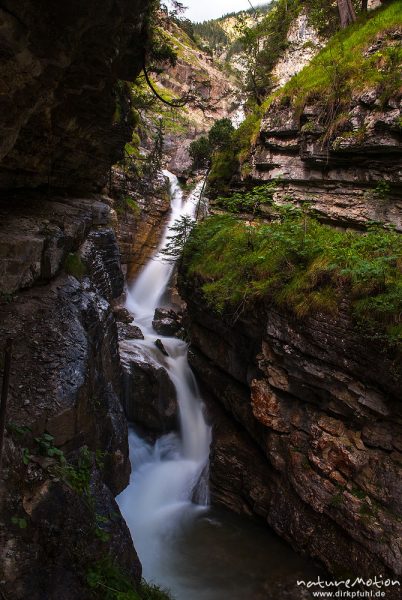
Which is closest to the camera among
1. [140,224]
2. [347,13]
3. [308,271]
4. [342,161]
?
[308,271]

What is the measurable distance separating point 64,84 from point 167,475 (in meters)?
8.18

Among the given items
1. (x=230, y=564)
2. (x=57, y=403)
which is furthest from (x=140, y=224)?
(x=230, y=564)

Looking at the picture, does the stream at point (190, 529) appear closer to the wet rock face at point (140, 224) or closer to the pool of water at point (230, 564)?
the pool of water at point (230, 564)

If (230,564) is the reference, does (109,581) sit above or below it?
above

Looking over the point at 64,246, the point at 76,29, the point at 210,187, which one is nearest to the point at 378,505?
the point at 64,246

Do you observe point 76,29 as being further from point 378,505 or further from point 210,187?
point 210,187

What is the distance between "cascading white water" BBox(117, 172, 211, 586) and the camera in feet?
22.0

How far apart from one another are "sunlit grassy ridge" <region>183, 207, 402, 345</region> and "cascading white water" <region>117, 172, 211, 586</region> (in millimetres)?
3413

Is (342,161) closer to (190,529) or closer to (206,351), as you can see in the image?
(206,351)

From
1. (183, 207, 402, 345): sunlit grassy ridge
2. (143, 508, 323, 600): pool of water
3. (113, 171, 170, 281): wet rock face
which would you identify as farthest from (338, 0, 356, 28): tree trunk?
(143, 508, 323, 600): pool of water

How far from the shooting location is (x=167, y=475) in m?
8.48

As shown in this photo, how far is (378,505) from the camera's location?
17.7ft

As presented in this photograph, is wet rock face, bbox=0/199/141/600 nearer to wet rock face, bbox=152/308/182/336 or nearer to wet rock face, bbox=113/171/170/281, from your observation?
→ wet rock face, bbox=152/308/182/336

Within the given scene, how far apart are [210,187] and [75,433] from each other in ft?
33.6
